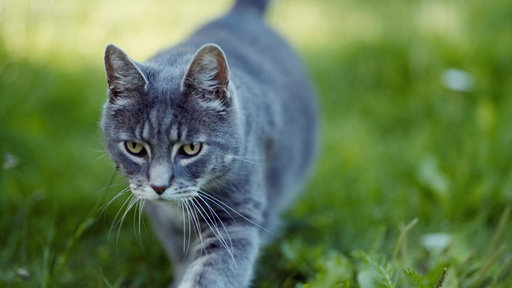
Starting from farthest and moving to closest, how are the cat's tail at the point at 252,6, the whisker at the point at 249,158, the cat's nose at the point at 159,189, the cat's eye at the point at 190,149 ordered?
the cat's tail at the point at 252,6, the whisker at the point at 249,158, the cat's eye at the point at 190,149, the cat's nose at the point at 159,189

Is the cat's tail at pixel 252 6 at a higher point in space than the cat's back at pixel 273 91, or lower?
higher

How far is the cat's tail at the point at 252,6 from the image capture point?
3.62 m

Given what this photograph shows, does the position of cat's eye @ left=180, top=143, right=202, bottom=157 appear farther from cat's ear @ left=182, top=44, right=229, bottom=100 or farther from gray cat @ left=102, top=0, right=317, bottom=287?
cat's ear @ left=182, top=44, right=229, bottom=100

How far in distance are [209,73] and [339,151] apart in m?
1.83

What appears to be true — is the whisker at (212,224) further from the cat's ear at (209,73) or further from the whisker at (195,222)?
the cat's ear at (209,73)

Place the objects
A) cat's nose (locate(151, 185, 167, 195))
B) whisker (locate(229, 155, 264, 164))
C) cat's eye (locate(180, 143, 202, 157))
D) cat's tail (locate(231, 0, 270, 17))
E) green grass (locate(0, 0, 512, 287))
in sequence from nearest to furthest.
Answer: cat's nose (locate(151, 185, 167, 195))
cat's eye (locate(180, 143, 202, 157))
whisker (locate(229, 155, 264, 164))
green grass (locate(0, 0, 512, 287))
cat's tail (locate(231, 0, 270, 17))

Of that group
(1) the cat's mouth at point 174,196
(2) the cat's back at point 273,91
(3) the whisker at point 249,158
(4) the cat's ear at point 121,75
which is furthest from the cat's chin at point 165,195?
(2) the cat's back at point 273,91

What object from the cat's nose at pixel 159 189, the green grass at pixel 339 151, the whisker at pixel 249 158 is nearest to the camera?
the cat's nose at pixel 159 189

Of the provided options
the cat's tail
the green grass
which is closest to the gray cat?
the green grass

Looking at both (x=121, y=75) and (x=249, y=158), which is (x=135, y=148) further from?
(x=249, y=158)

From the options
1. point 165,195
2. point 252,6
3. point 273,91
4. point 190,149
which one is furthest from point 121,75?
point 252,6

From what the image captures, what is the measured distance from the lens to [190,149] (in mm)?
2205

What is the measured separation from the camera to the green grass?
8.57 feet

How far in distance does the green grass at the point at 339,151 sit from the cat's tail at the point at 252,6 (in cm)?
100
